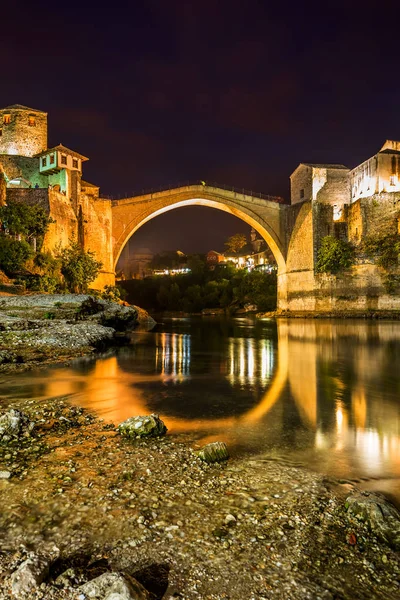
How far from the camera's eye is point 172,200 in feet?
111

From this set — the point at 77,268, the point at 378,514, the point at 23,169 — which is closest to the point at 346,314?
the point at 77,268

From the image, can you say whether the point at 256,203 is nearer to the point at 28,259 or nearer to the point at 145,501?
the point at 28,259

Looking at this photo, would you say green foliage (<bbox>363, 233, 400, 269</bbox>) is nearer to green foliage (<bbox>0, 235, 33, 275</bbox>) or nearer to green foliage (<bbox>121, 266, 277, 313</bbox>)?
green foliage (<bbox>121, 266, 277, 313</bbox>)

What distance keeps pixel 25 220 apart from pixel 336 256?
23.4 m

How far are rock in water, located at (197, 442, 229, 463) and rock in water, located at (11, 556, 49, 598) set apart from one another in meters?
1.69

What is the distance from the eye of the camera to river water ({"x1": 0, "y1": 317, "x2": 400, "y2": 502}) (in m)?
3.74

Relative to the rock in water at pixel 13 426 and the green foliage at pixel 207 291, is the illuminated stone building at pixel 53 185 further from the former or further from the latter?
the green foliage at pixel 207 291

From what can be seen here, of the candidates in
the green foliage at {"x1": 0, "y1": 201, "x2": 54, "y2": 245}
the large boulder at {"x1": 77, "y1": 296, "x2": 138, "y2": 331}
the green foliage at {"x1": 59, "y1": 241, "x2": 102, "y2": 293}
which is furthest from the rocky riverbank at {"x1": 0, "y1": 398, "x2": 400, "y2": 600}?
the green foliage at {"x1": 59, "y1": 241, "x2": 102, "y2": 293}

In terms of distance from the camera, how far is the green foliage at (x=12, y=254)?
20.1 metres

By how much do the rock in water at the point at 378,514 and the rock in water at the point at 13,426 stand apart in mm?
3243

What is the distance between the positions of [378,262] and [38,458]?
2974cm

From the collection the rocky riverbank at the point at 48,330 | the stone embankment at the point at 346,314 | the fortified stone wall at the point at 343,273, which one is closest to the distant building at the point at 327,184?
the fortified stone wall at the point at 343,273

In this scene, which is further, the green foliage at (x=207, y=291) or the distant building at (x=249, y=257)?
the distant building at (x=249, y=257)

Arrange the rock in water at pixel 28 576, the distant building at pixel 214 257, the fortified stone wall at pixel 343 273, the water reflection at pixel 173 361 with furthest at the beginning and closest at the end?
the distant building at pixel 214 257, the fortified stone wall at pixel 343 273, the water reflection at pixel 173 361, the rock in water at pixel 28 576
